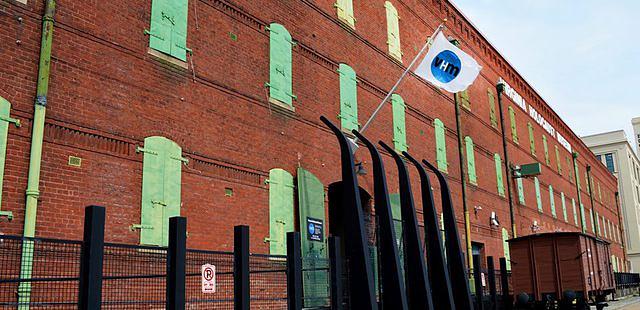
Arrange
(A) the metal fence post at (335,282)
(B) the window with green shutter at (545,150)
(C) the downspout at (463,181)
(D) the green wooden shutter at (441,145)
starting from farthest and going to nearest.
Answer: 1. (B) the window with green shutter at (545,150)
2. (C) the downspout at (463,181)
3. (D) the green wooden shutter at (441,145)
4. (A) the metal fence post at (335,282)

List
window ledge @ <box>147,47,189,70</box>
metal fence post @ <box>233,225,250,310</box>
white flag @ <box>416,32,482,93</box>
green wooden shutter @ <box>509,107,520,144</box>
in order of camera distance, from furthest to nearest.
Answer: green wooden shutter @ <box>509,107,520,144</box>
white flag @ <box>416,32,482,93</box>
window ledge @ <box>147,47,189,70</box>
metal fence post @ <box>233,225,250,310</box>

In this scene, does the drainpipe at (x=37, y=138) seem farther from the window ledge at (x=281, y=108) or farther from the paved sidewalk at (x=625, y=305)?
the paved sidewalk at (x=625, y=305)

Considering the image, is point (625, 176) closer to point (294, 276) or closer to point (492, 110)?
point (492, 110)

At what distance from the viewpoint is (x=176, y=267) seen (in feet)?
16.6

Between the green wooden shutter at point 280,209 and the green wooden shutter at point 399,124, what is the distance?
5.34 m

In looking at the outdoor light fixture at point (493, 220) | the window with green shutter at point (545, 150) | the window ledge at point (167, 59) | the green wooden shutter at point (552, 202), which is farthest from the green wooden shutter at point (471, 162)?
the window ledge at point (167, 59)

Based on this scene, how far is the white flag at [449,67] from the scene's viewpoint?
1378 cm

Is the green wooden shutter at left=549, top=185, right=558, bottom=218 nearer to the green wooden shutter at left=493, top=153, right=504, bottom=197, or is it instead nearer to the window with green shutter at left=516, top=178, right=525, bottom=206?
the window with green shutter at left=516, top=178, right=525, bottom=206

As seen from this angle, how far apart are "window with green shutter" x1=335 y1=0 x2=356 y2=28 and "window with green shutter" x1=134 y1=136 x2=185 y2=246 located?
722 cm

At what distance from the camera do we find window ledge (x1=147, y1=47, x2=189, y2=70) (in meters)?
10.1

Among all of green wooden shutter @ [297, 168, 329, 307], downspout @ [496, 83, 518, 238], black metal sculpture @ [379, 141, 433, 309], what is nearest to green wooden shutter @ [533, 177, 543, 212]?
downspout @ [496, 83, 518, 238]

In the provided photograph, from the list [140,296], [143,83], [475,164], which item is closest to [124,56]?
[143,83]

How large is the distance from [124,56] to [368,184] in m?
7.55

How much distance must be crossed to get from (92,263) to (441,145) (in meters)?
16.7
